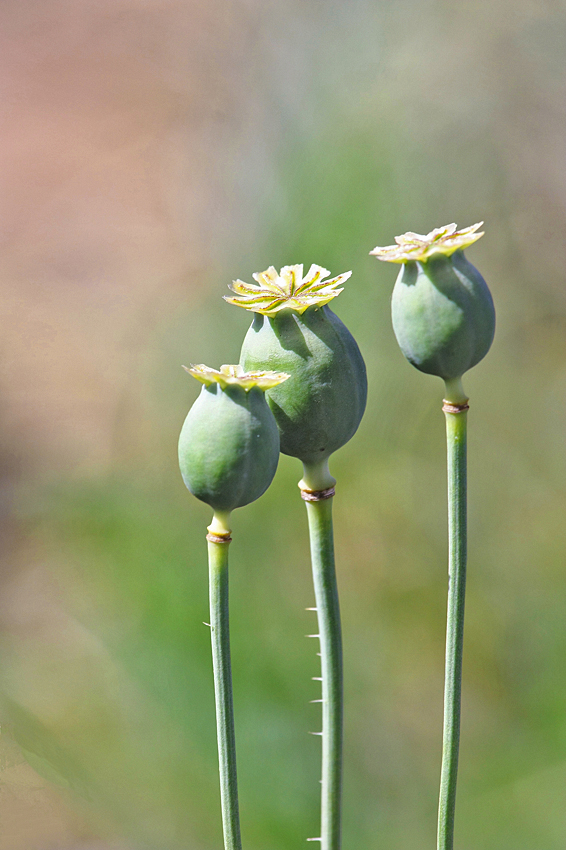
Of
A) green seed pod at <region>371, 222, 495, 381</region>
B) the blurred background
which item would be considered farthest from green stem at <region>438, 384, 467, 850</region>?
the blurred background

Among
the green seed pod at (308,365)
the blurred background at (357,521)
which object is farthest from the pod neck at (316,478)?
the blurred background at (357,521)

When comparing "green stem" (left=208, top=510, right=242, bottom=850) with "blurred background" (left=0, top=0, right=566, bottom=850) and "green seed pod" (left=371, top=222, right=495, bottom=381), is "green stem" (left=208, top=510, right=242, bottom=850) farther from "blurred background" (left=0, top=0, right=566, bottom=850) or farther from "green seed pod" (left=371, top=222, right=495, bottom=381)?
"blurred background" (left=0, top=0, right=566, bottom=850)

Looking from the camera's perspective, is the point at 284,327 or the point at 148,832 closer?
the point at 284,327

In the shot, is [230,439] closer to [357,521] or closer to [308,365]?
[308,365]

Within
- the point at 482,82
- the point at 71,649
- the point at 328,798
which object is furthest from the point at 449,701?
the point at 482,82

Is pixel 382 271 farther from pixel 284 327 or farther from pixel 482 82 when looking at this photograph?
pixel 284 327

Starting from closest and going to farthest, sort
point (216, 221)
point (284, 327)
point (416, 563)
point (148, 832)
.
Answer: point (284, 327), point (148, 832), point (416, 563), point (216, 221)

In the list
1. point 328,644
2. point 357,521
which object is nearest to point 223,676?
point 328,644

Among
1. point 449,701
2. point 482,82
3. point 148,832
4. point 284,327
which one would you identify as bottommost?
point 148,832
